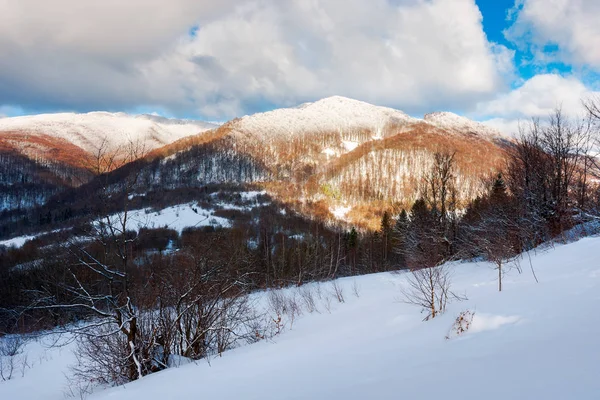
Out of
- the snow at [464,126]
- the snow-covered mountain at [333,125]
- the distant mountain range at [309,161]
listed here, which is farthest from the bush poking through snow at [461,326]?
the snow at [464,126]

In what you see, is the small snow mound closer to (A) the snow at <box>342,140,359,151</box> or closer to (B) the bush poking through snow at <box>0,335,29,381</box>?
(B) the bush poking through snow at <box>0,335,29,381</box>

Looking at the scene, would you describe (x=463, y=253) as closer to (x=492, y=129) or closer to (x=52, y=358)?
(x=52, y=358)

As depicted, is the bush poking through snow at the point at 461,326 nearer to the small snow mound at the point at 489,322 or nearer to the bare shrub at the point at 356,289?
the small snow mound at the point at 489,322

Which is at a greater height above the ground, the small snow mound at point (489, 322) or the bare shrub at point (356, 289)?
the small snow mound at point (489, 322)

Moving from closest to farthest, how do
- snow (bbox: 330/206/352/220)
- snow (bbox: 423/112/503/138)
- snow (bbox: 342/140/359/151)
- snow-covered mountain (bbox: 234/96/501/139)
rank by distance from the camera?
1. snow (bbox: 330/206/352/220)
2. snow (bbox: 342/140/359/151)
3. snow (bbox: 423/112/503/138)
4. snow-covered mountain (bbox: 234/96/501/139)

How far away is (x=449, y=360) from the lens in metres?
3.68

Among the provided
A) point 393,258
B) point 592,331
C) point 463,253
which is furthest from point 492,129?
point 592,331

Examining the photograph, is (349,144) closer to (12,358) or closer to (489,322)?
(12,358)

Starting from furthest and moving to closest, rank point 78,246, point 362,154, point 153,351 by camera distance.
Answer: point 362,154, point 153,351, point 78,246

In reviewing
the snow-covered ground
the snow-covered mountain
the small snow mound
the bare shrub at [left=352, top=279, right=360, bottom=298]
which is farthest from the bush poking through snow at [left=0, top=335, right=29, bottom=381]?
→ the snow-covered mountain

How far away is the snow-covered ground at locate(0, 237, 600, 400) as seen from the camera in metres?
2.82

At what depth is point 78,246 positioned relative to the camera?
289 inches

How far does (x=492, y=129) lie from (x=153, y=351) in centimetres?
22599

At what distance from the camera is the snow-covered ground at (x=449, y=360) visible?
282 centimetres
